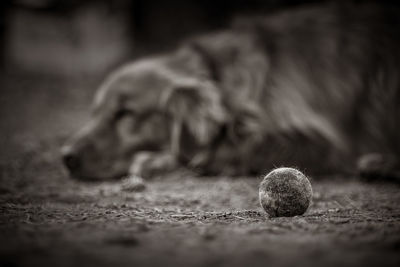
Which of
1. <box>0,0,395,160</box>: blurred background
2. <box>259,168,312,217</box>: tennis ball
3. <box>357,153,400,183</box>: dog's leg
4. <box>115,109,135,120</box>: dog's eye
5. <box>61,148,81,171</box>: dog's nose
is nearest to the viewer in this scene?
<box>259,168,312,217</box>: tennis ball

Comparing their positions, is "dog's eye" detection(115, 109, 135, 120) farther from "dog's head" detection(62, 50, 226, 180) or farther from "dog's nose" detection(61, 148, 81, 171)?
"dog's nose" detection(61, 148, 81, 171)

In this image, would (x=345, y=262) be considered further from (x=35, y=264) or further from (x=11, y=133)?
(x=11, y=133)

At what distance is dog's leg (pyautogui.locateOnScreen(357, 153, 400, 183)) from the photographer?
2.97 metres

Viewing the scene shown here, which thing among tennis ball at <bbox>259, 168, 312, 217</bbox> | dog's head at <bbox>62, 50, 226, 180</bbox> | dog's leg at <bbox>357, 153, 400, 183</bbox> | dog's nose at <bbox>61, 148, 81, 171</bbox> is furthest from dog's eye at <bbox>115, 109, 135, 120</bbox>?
tennis ball at <bbox>259, 168, 312, 217</bbox>

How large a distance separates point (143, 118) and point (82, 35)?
339 centimetres

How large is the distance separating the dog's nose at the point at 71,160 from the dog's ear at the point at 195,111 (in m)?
0.78

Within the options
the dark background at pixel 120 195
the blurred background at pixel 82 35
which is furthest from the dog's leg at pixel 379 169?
the blurred background at pixel 82 35

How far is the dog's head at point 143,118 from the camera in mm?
3385

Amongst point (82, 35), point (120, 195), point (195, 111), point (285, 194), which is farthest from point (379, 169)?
point (82, 35)

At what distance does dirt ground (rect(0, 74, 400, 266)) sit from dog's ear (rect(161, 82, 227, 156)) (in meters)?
0.36

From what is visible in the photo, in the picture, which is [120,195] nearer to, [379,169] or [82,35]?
[379,169]

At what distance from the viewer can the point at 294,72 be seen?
12.3 ft

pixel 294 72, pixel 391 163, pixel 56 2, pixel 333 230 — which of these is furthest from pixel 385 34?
pixel 56 2

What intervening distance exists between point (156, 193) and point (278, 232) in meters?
1.42
